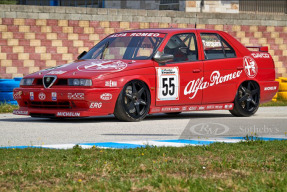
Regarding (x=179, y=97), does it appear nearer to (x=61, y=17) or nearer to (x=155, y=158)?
(x=155, y=158)

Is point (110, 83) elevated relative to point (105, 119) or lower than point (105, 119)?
elevated

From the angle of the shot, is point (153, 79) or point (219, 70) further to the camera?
point (219, 70)

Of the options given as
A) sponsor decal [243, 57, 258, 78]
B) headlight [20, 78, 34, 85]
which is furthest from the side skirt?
headlight [20, 78, 34, 85]

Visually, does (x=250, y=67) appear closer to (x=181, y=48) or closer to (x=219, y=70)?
(x=219, y=70)

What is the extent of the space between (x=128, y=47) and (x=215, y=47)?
165 cm

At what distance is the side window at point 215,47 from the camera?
1190 cm

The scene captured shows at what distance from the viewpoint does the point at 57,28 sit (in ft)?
63.3

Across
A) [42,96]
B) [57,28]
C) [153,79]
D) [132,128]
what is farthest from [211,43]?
[57,28]

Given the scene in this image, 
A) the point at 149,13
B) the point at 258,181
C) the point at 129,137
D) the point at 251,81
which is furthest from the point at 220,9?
the point at 258,181

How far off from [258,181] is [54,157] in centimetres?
223

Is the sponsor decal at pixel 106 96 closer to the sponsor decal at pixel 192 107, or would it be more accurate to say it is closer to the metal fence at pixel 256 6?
the sponsor decal at pixel 192 107

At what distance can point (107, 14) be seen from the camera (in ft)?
66.0

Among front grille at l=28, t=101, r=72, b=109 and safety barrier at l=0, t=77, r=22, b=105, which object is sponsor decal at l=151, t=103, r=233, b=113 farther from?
safety barrier at l=0, t=77, r=22, b=105

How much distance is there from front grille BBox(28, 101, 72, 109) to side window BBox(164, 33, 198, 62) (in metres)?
1.92
